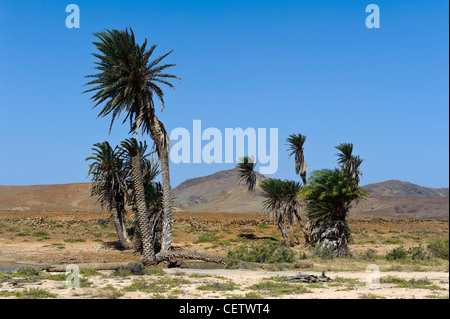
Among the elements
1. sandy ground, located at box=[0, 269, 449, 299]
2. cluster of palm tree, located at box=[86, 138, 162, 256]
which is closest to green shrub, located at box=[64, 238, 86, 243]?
cluster of palm tree, located at box=[86, 138, 162, 256]

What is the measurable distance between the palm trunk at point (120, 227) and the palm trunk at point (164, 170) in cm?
754

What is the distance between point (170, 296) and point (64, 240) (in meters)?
28.9

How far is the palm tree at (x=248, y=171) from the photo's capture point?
3869cm

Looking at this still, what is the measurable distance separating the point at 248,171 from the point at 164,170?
14761 millimetres

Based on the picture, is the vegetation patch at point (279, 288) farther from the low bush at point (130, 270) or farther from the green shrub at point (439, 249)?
the green shrub at point (439, 249)

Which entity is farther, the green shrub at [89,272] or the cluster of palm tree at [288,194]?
the cluster of palm tree at [288,194]

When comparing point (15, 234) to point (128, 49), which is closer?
point (128, 49)

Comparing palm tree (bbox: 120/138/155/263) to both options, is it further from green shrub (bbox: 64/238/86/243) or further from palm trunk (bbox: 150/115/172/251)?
green shrub (bbox: 64/238/86/243)

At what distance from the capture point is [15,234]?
136 ft

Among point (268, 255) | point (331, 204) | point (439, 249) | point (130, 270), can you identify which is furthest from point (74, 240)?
point (439, 249)

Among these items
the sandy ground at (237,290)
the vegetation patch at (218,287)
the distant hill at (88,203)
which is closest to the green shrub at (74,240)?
the sandy ground at (237,290)

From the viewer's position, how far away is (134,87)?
24.4 m

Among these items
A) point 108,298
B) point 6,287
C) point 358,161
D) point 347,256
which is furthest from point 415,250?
point 6,287
